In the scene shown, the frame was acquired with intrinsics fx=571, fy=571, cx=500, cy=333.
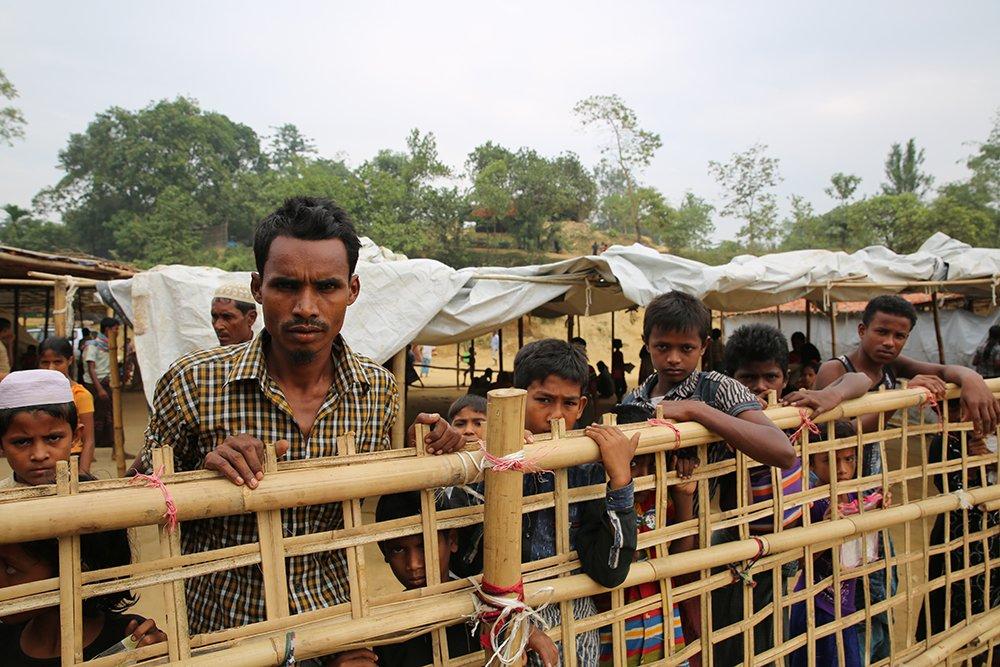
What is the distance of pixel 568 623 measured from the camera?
146 centimetres

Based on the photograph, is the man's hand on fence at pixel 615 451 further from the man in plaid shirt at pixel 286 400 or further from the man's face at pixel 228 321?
the man's face at pixel 228 321

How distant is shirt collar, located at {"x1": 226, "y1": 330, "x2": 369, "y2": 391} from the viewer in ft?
4.34

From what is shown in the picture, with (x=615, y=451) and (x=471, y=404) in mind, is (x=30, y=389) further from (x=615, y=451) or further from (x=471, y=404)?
(x=615, y=451)

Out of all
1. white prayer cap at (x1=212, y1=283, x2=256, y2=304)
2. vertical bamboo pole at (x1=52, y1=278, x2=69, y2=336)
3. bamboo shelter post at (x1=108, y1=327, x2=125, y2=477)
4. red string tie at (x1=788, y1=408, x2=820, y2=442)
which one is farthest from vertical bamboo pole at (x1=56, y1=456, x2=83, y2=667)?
bamboo shelter post at (x1=108, y1=327, x2=125, y2=477)

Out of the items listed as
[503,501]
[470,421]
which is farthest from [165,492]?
[470,421]

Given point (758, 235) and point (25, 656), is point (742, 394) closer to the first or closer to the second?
point (25, 656)

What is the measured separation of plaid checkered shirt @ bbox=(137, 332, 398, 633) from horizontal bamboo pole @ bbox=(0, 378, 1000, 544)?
0.50 ft

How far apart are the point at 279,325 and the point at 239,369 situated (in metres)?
0.13

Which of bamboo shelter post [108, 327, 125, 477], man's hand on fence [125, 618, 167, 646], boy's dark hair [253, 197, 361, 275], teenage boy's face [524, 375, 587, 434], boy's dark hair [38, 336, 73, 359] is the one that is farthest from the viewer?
bamboo shelter post [108, 327, 125, 477]

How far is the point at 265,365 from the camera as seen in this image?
139 centimetres

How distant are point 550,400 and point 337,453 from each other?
0.84 metres

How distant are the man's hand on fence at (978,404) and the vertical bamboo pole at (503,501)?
6.53 ft

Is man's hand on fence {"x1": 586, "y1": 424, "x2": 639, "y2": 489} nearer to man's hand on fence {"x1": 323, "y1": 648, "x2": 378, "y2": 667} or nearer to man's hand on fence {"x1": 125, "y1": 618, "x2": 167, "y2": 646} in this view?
man's hand on fence {"x1": 323, "y1": 648, "x2": 378, "y2": 667}

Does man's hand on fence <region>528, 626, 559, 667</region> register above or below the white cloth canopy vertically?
below
